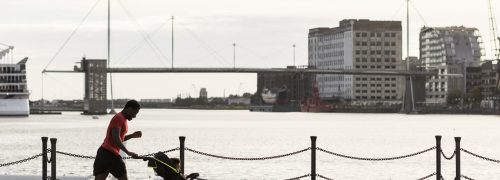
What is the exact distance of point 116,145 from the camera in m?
15.7

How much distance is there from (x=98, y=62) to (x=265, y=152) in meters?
139

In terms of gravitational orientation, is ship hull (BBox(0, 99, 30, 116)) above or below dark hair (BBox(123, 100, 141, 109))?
below

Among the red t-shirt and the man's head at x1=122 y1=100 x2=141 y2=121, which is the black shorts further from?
the man's head at x1=122 y1=100 x2=141 y2=121

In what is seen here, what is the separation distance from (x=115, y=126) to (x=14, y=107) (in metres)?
184

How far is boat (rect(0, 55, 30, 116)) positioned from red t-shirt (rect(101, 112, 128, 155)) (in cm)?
17583

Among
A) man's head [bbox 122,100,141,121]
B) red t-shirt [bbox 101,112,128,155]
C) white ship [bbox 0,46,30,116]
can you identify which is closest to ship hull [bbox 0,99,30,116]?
white ship [bbox 0,46,30,116]

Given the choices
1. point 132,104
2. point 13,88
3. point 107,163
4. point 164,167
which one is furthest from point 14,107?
point 132,104

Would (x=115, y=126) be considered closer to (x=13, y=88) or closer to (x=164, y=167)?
(x=164, y=167)

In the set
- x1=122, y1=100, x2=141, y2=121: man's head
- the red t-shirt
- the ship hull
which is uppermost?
x1=122, y1=100, x2=141, y2=121: man's head

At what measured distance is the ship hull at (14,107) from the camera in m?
192

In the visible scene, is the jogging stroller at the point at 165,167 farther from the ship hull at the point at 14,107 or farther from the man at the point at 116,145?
the ship hull at the point at 14,107

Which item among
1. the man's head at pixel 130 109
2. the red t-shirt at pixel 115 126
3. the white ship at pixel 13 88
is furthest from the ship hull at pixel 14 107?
Result: the man's head at pixel 130 109

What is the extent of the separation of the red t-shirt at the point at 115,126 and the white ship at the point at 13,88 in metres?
176

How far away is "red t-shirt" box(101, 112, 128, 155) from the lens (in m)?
15.4
